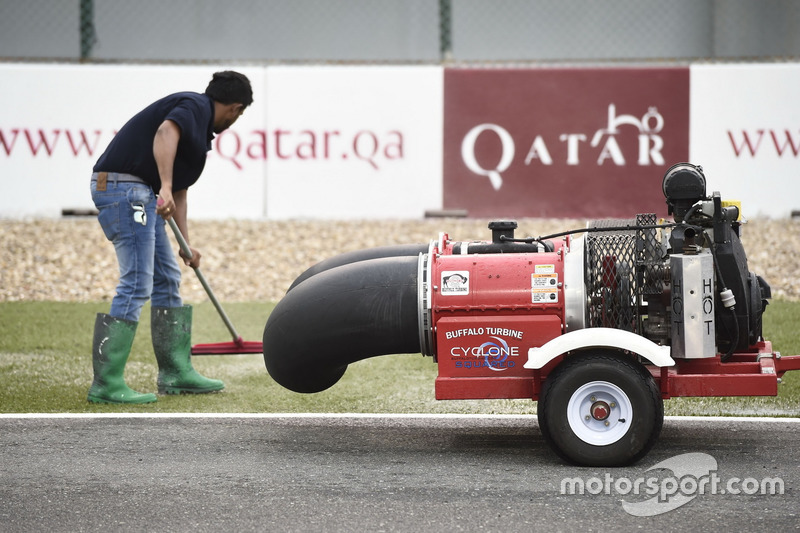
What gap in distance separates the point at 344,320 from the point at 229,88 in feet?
5.95

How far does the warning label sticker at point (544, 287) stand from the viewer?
4789mm

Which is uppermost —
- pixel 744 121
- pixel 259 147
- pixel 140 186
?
pixel 744 121

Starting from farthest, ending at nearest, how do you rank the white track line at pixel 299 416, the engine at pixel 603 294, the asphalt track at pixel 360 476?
the white track line at pixel 299 416, the engine at pixel 603 294, the asphalt track at pixel 360 476

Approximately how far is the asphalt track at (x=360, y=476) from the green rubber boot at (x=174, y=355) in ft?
2.19

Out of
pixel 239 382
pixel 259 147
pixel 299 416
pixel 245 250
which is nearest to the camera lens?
pixel 299 416

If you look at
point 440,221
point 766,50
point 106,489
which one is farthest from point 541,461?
point 766,50

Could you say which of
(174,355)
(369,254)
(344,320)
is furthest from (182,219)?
(344,320)

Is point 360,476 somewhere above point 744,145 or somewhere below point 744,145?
below

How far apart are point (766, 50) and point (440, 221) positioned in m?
5.08

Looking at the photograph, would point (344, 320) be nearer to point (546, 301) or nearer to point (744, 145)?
point (546, 301)

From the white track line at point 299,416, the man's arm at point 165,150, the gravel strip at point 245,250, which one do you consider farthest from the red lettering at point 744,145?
the man's arm at point 165,150

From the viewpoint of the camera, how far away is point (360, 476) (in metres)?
4.59

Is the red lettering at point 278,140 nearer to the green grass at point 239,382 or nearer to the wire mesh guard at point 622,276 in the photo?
the green grass at point 239,382

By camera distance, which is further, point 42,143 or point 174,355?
point 42,143
